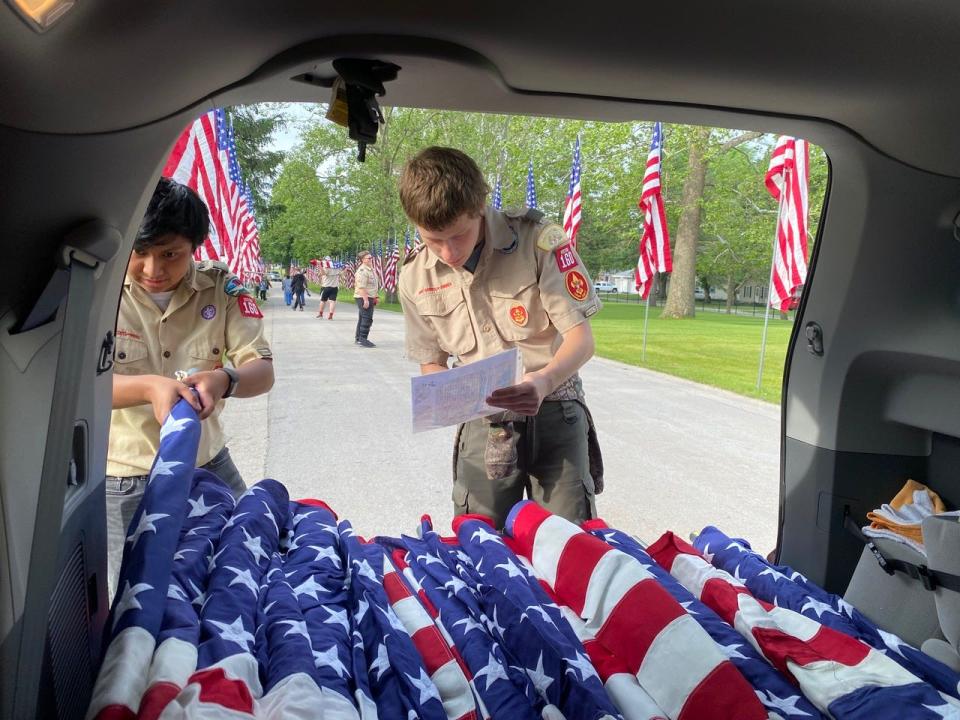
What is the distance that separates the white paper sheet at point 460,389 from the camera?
2021 millimetres

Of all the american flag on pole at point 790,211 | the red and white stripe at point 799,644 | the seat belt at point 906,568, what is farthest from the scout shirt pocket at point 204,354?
the american flag on pole at point 790,211

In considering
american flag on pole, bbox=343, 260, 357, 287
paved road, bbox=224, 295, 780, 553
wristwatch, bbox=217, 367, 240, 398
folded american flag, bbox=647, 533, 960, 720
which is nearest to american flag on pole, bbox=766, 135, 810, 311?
paved road, bbox=224, 295, 780, 553

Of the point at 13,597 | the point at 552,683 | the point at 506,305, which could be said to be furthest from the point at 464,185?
the point at 13,597

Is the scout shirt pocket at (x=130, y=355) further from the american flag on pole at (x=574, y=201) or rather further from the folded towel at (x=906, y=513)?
the american flag on pole at (x=574, y=201)

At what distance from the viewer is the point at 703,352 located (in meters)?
14.5

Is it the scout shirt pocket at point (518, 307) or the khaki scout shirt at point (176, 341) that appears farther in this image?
the scout shirt pocket at point (518, 307)

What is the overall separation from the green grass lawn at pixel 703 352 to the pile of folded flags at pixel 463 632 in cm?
627

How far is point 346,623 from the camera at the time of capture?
1.57 meters

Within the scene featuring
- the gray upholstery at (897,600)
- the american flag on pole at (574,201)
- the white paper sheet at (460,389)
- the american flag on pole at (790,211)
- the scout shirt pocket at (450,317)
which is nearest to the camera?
the gray upholstery at (897,600)

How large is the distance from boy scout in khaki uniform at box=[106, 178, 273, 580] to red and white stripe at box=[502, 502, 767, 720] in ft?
3.19

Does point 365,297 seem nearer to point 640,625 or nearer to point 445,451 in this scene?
point 445,451

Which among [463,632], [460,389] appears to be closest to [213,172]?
[460,389]

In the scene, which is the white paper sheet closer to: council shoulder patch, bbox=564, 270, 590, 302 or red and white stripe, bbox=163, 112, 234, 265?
council shoulder patch, bbox=564, 270, 590, 302

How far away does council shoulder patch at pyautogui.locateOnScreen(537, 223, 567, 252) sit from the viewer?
7.95 ft
